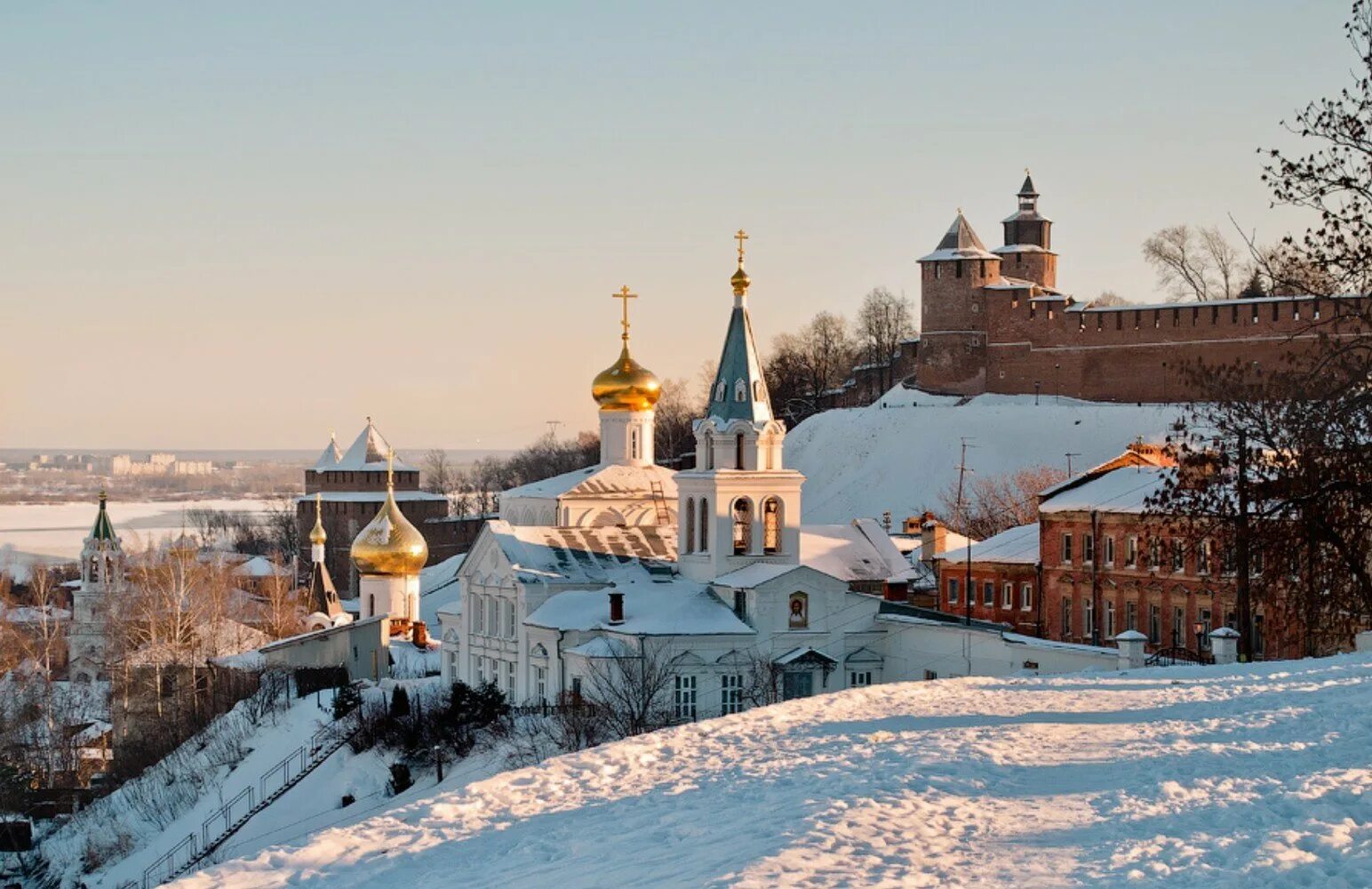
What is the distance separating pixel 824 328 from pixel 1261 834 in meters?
68.7

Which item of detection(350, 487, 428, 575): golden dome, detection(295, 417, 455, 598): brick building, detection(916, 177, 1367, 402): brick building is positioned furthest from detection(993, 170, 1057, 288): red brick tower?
detection(350, 487, 428, 575): golden dome

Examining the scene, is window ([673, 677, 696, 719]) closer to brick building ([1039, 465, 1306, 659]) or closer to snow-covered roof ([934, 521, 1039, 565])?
brick building ([1039, 465, 1306, 659])

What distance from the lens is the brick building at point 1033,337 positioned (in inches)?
2146

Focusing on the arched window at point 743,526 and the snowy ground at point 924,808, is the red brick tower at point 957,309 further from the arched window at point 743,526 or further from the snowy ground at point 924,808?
the snowy ground at point 924,808

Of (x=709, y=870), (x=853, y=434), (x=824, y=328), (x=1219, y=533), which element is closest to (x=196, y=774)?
(x=1219, y=533)

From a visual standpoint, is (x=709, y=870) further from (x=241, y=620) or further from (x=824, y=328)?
(x=824, y=328)

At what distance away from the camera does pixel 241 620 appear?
42.9 meters

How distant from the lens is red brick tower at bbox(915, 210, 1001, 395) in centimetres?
5672

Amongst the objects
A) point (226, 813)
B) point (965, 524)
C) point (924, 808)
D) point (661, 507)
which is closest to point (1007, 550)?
point (661, 507)

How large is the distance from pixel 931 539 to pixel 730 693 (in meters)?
11.0

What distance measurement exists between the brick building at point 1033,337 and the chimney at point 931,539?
20.1 meters

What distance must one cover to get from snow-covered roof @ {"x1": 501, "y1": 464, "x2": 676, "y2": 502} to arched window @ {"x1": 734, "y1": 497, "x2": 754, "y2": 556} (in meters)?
3.77

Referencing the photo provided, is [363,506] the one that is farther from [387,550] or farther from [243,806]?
[243,806]

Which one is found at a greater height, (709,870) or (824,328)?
(824,328)
